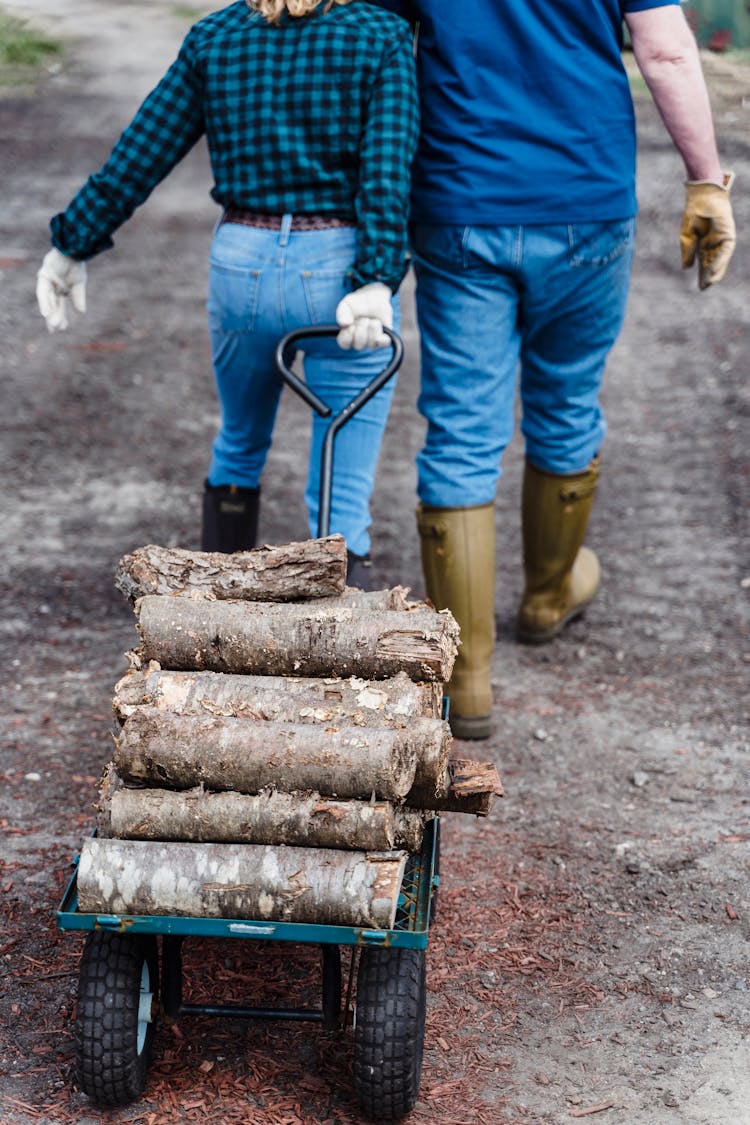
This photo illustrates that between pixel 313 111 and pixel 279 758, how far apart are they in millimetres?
1701

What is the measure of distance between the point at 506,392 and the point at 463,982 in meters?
1.65

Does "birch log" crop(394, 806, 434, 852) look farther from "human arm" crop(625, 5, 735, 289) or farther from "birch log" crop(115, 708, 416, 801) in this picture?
"human arm" crop(625, 5, 735, 289)

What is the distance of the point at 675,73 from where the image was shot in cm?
359

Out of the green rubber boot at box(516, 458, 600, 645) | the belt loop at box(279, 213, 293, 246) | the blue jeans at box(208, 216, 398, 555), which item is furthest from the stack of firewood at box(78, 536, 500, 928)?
the green rubber boot at box(516, 458, 600, 645)

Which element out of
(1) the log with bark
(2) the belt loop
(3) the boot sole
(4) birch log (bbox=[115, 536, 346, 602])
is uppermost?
(2) the belt loop

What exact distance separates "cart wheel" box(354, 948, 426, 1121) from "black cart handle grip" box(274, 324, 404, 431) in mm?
1256

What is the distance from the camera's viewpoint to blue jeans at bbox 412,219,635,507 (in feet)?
12.0

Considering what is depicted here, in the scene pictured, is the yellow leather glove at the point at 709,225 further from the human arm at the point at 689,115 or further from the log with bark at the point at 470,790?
the log with bark at the point at 470,790

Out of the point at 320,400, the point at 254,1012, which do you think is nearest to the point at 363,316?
the point at 320,400

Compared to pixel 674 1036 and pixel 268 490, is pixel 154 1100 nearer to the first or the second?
pixel 674 1036

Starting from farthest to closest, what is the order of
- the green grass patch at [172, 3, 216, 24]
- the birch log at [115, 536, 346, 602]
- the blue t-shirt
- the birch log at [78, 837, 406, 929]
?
the green grass patch at [172, 3, 216, 24] < the blue t-shirt < the birch log at [115, 536, 346, 602] < the birch log at [78, 837, 406, 929]

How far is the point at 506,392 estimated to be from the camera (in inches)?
150

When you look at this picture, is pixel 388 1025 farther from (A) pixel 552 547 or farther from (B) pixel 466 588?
(A) pixel 552 547

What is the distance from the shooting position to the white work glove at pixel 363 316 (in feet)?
10.8
